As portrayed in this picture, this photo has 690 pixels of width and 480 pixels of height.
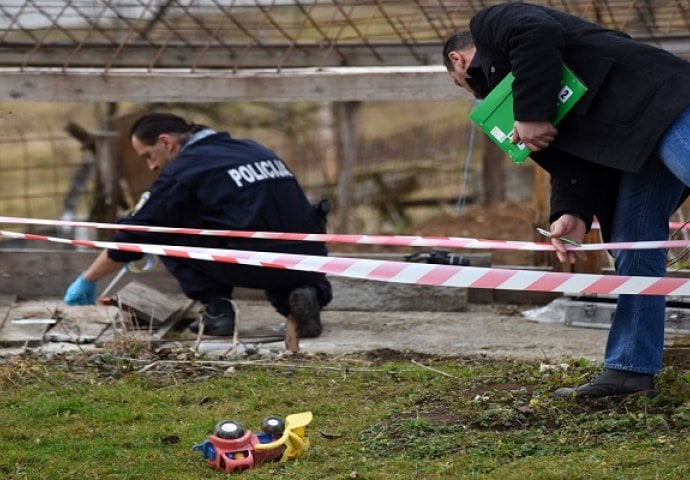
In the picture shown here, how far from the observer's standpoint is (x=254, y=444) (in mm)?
4043

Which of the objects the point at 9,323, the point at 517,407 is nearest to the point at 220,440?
the point at 517,407

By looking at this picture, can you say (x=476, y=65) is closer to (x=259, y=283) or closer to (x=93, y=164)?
(x=259, y=283)

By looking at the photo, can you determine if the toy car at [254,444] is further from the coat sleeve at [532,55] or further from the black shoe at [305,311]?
the black shoe at [305,311]

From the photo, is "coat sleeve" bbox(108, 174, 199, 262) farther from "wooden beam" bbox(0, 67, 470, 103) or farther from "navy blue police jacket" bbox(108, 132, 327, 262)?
"wooden beam" bbox(0, 67, 470, 103)

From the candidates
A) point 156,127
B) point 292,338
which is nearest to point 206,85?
point 156,127

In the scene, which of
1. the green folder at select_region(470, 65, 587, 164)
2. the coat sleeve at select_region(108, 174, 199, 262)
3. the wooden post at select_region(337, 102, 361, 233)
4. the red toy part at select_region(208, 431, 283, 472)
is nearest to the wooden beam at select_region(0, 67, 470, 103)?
the wooden post at select_region(337, 102, 361, 233)

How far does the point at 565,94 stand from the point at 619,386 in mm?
1097

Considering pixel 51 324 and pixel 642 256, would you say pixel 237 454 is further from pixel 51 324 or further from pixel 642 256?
pixel 51 324

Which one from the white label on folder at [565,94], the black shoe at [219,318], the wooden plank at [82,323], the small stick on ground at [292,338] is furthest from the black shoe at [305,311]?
the white label on folder at [565,94]

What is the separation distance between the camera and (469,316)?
698 centimetres

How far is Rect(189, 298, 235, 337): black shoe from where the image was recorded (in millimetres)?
6504

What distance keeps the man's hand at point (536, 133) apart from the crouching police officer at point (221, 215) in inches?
94.1

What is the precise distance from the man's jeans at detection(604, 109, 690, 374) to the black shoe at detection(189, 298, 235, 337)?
2.54m

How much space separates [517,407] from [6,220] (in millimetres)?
2466
